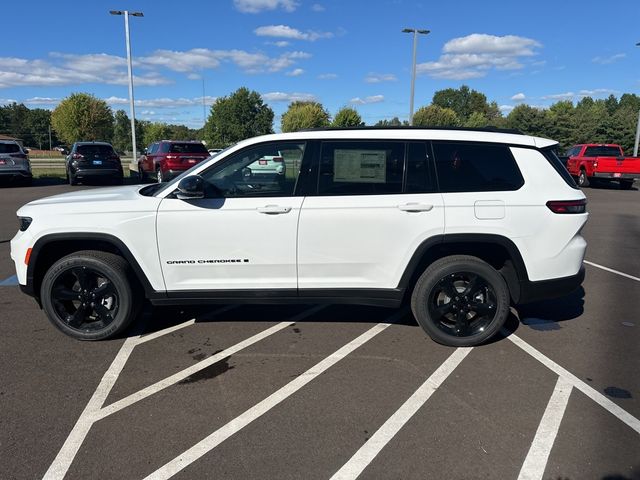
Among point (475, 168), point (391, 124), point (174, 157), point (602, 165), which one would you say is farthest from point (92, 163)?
point (602, 165)

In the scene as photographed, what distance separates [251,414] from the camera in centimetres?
317

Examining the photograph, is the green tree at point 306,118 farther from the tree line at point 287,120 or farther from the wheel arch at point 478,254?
the wheel arch at point 478,254

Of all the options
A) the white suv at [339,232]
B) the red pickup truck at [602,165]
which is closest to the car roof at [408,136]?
the white suv at [339,232]

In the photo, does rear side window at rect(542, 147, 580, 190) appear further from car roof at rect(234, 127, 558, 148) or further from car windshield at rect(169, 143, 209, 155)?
car windshield at rect(169, 143, 209, 155)

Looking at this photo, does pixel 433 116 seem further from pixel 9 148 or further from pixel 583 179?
pixel 9 148

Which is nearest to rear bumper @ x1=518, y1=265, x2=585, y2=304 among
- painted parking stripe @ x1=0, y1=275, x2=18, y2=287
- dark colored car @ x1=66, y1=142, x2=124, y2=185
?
painted parking stripe @ x1=0, y1=275, x2=18, y2=287

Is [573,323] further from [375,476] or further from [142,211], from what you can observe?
[142,211]

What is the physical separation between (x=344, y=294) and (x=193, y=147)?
16088mm

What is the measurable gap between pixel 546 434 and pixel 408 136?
2.47 metres

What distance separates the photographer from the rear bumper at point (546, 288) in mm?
4129

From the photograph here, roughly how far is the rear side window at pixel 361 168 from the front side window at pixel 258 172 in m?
0.24

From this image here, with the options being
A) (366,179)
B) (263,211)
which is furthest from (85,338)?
(366,179)

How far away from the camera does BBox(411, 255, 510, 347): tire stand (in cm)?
410

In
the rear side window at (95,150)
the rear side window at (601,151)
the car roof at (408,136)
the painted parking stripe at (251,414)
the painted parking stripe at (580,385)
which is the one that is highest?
the rear side window at (601,151)
